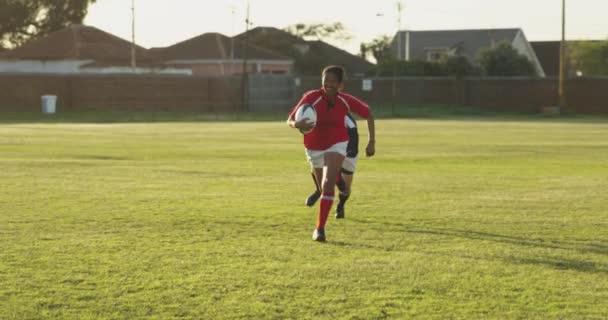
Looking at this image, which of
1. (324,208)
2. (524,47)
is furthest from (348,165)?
(524,47)

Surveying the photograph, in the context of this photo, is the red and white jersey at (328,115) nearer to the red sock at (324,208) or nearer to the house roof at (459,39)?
the red sock at (324,208)

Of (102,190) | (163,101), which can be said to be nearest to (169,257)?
(102,190)

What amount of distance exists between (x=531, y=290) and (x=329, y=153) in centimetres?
371

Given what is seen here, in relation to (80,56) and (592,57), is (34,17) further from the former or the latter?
(592,57)

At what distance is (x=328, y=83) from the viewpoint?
36.7ft

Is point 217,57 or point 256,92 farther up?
point 217,57

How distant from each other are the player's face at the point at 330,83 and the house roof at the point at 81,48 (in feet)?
223

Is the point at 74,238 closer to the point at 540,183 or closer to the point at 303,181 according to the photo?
the point at 303,181

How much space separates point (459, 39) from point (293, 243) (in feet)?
317

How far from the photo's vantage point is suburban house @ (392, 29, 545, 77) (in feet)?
341

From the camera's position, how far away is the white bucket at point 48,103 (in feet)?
193

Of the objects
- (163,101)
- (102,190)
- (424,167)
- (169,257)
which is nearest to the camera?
(169,257)

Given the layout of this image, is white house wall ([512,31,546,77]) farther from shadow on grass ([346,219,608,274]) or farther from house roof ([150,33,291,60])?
shadow on grass ([346,219,608,274])

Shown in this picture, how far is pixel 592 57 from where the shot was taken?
10312 centimetres
